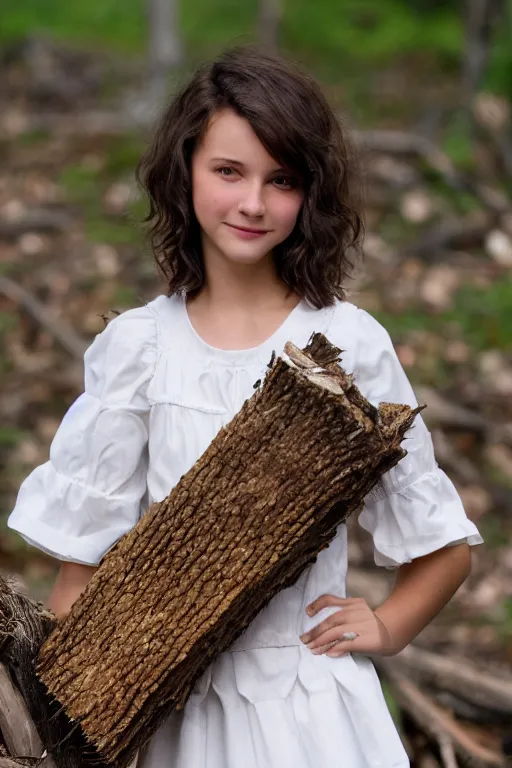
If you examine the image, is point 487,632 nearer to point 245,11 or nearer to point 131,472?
point 131,472

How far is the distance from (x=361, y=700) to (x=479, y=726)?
1.69 metres

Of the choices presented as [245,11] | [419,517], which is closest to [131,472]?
[419,517]

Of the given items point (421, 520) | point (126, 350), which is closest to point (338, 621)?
point (421, 520)

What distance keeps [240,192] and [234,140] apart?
0.09m

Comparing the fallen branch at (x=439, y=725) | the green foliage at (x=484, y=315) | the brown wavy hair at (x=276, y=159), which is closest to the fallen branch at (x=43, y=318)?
the green foliage at (x=484, y=315)

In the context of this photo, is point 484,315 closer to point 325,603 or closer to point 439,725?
point 439,725

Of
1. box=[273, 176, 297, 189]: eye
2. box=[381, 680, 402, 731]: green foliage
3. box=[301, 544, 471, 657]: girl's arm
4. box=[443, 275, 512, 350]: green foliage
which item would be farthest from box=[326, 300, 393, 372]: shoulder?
box=[443, 275, 512, 350]: green foliage

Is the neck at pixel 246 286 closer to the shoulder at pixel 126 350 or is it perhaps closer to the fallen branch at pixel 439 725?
the shoulder at pixel 126 350

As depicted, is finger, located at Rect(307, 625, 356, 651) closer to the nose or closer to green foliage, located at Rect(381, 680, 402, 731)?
the nose

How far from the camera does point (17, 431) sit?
4.75 meters

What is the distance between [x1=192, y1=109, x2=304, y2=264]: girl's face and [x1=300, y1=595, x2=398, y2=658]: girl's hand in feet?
2.15

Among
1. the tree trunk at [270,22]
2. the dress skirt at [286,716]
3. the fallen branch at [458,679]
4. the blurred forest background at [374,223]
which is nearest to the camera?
the dress skirt at [286,716]

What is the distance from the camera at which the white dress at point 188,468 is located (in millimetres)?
1977

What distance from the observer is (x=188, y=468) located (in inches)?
79.5
